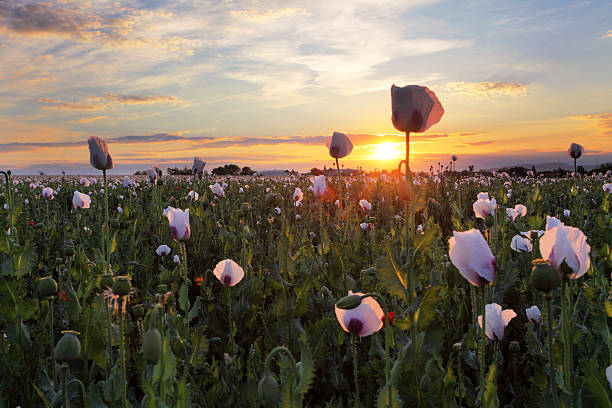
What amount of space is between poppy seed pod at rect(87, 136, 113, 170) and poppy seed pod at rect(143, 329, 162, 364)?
173 cm

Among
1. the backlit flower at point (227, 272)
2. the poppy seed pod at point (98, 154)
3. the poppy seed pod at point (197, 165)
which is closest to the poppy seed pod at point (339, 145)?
the backlit flower at point (227, 272)

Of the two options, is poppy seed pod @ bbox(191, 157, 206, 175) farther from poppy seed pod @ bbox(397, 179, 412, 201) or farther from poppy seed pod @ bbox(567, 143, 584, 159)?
poppy seed pod @ bbox(397, 179, 412, 201)

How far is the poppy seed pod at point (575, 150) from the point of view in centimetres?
575

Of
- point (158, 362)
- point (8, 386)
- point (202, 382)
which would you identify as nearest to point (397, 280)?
point (158, 362)

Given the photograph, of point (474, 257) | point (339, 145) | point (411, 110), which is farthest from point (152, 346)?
point (339, 145)

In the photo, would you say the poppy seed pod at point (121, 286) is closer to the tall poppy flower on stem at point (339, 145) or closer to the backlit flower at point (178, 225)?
the backlit flower at point (178, 225)

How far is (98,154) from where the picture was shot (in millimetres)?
2576

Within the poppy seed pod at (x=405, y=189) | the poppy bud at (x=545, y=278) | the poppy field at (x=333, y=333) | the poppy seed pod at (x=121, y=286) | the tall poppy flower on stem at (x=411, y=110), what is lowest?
the poppy field at (x=333, y=333)

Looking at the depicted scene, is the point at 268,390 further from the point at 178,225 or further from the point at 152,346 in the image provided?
the point at 178,225

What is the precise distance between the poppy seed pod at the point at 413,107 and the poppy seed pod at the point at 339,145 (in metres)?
1.57

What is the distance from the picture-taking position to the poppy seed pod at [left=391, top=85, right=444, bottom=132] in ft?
5.28

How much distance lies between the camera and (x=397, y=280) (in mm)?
1775

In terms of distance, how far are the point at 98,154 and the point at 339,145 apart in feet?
5.36

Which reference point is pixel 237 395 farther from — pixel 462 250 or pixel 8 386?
pixel 462 250
